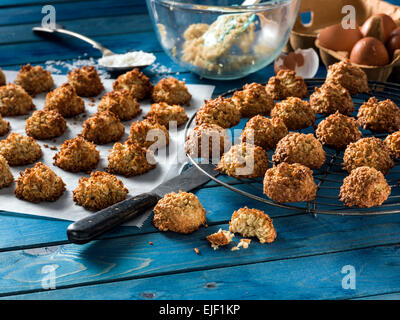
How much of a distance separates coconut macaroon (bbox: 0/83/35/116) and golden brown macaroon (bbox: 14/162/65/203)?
616 millimetres

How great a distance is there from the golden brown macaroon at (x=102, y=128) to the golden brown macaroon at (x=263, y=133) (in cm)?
54

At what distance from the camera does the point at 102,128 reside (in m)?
2.11

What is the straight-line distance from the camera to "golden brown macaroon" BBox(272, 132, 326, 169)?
5.69ft

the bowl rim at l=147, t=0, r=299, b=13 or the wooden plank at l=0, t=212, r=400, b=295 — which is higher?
the bowl rim at l=147, t=0, r=299, b=13

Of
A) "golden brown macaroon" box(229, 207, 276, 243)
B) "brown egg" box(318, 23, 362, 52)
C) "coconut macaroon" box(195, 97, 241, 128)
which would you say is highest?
"brown egg" box(318, 23, 362, 52)

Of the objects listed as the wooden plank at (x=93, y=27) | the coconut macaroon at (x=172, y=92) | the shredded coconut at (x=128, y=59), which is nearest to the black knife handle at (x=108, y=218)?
the coconut macaroon at (x=172, y=92)

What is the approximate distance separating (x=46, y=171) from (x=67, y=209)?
0.16m

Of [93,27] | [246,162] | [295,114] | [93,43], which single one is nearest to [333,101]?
[295,114]

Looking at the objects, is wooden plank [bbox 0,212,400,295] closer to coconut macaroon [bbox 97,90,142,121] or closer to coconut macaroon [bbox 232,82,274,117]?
coconut macaroon [bbox 232,82,274,117]

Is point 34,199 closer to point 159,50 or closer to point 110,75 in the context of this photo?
point 110,75

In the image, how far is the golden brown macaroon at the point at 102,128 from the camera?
2109mm

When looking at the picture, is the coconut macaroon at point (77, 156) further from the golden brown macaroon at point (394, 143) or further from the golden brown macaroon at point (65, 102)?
the golden brown macaroon at point (394, 143)

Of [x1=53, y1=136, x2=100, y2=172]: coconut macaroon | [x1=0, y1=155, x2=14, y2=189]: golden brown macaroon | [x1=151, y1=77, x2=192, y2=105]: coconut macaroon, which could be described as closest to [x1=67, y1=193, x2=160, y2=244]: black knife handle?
[x1=53, y1=136, x2=100, y2=172]: coconut macaroon

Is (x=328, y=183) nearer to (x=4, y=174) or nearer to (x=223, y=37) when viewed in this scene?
(x=223, y=37)
